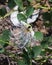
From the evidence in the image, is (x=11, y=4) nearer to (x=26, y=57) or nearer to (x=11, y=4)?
(x=11, y=4)

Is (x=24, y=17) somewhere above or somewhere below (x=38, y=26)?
above

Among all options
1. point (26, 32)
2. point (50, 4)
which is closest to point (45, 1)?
point (50, 4)

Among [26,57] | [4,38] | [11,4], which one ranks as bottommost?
[26,57]

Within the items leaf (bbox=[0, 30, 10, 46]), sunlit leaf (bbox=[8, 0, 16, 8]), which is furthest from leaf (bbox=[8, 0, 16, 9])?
leaf (bbox=[0, 30, 10, 46])

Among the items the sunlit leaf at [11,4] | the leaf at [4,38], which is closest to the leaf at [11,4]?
the sunlit leaf at [11,4]

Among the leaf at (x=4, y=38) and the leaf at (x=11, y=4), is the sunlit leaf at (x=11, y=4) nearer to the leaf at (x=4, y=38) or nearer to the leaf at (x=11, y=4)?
the leaf at (x=11, y=4)

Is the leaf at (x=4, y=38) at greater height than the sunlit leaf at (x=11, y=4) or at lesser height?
lesser

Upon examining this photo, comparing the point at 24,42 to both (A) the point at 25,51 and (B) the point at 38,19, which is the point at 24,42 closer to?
(A) the point at 25,51

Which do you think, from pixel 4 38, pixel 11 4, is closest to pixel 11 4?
pixel 11 4

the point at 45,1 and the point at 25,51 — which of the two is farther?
the point at 45,1

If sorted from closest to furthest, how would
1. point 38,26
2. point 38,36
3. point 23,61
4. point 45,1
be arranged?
point 38,36 < point 23,61 < point 45,1 < point 38,26

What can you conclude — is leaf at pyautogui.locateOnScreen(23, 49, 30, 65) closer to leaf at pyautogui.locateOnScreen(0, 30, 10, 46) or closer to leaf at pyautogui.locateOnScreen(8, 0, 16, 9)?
leaf at pyautogui.locateOnScreen(0, 30, 10, 46)
